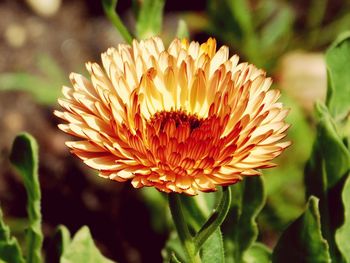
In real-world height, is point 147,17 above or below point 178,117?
above

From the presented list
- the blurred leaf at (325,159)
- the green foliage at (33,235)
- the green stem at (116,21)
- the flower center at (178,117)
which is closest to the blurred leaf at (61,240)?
the green foliage at (33,235)

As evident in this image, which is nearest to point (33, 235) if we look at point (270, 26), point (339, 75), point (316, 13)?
point (339, 75)

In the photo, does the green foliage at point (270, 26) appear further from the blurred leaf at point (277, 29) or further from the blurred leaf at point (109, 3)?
the blurred leaf at point (109, 3)

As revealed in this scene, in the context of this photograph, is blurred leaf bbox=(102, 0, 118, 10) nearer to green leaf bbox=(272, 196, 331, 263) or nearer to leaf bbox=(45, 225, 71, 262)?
leaf bbox=(45, 225, 71, 262)

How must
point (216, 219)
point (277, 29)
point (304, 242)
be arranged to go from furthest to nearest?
point (277, 29), point (304, 242), point (216, 219)

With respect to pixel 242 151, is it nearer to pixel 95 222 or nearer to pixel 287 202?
pixel 287 202

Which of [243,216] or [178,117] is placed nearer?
[178,117]

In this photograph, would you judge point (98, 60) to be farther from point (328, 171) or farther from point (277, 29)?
point (328, 171)
